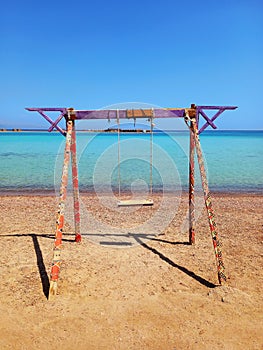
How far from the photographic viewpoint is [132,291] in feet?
14.7

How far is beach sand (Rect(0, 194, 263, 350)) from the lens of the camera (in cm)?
346

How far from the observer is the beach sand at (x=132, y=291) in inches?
136

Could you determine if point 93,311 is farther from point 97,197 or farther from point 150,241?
point 97,197

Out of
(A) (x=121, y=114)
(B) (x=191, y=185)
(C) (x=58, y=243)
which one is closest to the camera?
(C) (x=58, y=243)

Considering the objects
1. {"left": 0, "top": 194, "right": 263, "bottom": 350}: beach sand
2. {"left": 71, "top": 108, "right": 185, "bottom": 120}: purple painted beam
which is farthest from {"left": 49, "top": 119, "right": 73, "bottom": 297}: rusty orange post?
{"left": 71, "top": 108, "right": 185, "bottom": 120}: purple painted beam

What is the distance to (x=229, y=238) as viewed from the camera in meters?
6.83

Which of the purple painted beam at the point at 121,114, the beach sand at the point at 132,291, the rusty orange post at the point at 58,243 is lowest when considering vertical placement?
the beach sand at the point at 132,291

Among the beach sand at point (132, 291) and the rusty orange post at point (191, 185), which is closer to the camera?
the beach sand at point (132, 291)

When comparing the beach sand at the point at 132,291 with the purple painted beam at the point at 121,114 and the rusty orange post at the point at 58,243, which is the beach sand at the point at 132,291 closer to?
the rusty orange post at the point at 58,243

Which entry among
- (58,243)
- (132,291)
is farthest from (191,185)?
(58,243)

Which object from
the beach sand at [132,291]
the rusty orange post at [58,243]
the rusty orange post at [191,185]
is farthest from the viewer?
the rusty orange post at [191,185]

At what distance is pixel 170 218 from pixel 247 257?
3.24 m

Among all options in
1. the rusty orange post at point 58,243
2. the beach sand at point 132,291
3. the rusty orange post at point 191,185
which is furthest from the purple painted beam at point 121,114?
the beach sand at point 132,291

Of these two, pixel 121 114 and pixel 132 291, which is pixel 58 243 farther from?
pixel 121 114
